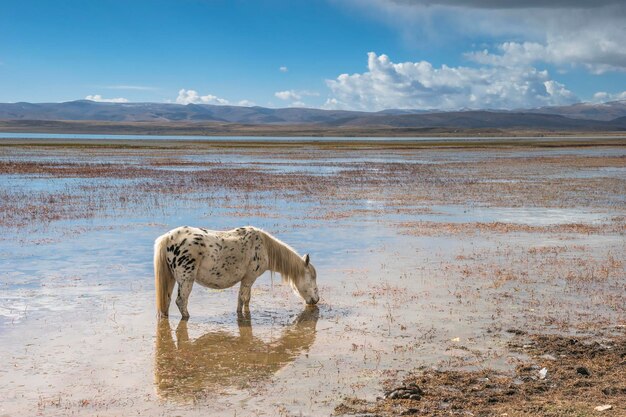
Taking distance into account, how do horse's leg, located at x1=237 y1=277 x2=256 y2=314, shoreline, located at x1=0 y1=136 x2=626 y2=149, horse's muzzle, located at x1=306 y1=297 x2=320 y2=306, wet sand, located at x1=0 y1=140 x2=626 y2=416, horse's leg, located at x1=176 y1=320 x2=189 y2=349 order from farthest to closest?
1. shoreline, located at x1=0 y1=136 x2=626 y2=149
2. horse's muzzle, located at x1=306 y1=297 x2=320 y2=306
3. horse's leg, located at x1=237 y1=277 x2=256 y2=314
4. horse's leg, located at x1=176 y1=320 x2=189 y2=349
5. wet sand, located at x1=0 y1=140 x2=626 y2=416

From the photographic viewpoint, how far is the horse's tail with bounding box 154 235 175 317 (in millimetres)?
10461

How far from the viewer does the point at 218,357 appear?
29.3 feet

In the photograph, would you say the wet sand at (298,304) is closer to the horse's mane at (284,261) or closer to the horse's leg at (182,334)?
the horse's leg at (182,334)

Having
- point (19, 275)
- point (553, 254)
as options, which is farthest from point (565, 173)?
point (19, 275)

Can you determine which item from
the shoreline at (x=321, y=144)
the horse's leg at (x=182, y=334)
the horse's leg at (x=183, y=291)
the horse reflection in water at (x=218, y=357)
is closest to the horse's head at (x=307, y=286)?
the horse reflection in water at (x=218, y=357)

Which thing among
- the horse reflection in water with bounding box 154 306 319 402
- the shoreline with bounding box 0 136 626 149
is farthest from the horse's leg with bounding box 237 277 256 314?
the shoreline with bounding box 0 136 626 149

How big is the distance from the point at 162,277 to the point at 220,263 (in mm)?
935

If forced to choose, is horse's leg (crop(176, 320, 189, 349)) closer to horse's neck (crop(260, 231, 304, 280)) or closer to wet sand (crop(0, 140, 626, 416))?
wet sand (crop(0, 140, 626, 416))

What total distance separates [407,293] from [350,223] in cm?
914

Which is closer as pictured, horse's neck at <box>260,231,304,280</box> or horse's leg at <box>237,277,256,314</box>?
horse's leg at <box>237,277,256,314</box>

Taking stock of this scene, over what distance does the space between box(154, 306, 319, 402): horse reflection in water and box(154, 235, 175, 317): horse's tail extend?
9.2 inches

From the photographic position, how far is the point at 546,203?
27.2 m

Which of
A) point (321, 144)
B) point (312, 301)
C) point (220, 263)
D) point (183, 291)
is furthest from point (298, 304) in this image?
point (321, 144)

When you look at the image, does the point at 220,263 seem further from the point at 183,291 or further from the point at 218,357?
the point at 218,357
